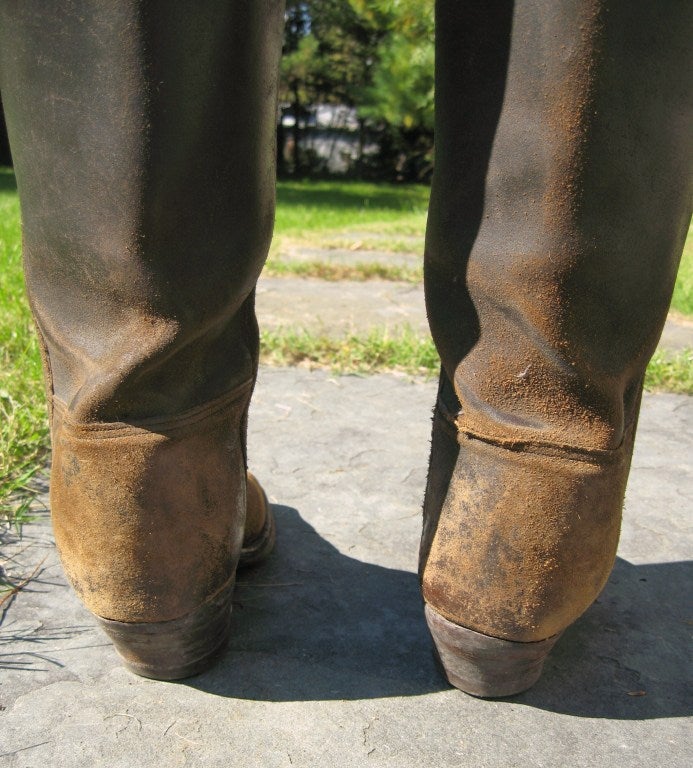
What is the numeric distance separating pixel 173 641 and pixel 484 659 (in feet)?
1.24

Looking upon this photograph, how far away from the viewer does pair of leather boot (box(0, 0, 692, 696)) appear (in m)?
0.80

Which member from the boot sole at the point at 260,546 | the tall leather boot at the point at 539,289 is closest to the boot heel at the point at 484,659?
the tall leather boot at the point at 539,289

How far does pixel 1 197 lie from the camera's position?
22.9ft

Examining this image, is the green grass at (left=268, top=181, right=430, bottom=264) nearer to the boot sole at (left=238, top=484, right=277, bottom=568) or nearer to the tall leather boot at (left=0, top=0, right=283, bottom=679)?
the boot sole at (left=238, top=484, right=277, bottom=568)

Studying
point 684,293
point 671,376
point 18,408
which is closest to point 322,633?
point 18,408

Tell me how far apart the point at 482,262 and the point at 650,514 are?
2.67ft

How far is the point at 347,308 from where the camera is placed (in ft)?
9.86

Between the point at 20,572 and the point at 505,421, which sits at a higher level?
the point at 505,421

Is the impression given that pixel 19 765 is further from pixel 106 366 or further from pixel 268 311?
pixel 268 311

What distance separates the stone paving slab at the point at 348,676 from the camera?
902 millimetres

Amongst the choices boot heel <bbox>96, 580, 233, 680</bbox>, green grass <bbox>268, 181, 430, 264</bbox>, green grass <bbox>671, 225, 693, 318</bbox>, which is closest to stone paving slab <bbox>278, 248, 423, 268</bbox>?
green grass <bbox>268, 181, 430, 264</bbox>

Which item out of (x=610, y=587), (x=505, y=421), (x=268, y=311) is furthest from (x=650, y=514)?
(x=268, y=311)

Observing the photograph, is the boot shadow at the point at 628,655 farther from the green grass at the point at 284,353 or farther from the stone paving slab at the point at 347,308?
the stone paving slab at the point at 347,308

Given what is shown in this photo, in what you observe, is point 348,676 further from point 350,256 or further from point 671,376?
point 350,256
